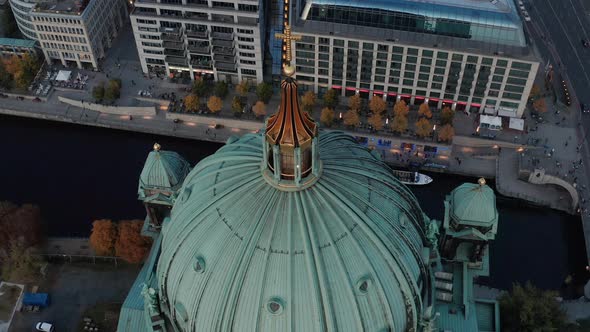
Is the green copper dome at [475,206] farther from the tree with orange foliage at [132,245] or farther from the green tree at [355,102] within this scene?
the green tree at [355,102]

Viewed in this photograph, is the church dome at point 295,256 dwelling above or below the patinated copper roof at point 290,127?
below

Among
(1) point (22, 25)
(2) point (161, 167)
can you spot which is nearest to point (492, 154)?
(2) point (161, 167)

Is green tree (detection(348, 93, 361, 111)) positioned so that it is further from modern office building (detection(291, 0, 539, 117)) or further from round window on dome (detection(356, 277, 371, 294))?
round window on dome (detection(356, 277, 371, 294))

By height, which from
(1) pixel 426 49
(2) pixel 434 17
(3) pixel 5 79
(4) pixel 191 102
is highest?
(2) pixel 434 17

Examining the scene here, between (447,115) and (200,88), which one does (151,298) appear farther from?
(447,115)

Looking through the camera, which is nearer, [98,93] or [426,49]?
[426,49]

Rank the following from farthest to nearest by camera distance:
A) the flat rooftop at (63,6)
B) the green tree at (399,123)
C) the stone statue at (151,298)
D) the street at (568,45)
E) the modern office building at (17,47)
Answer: the modern office building at (17,47)
the flat rooftop at (63,6)
the street at (568,45)
the green tree at (399,123)
the stone statue at (151,298)

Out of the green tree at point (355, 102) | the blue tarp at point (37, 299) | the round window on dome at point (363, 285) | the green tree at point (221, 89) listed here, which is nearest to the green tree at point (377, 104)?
the green tree at point (355, 102)

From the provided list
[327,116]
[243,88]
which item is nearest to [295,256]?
[327,116]
